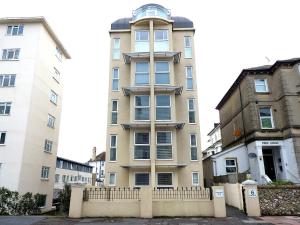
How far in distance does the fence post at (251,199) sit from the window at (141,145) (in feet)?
25.7

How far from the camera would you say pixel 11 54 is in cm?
2619

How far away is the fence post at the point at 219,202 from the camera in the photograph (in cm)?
1445

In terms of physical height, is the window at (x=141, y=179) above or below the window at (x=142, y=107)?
below

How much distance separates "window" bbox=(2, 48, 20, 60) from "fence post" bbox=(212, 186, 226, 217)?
2321cm

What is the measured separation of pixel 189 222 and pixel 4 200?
15.6m

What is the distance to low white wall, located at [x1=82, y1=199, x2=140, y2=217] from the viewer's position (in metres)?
14.6

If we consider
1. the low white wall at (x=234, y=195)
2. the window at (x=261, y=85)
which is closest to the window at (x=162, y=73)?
the window at (x=261, y=85)

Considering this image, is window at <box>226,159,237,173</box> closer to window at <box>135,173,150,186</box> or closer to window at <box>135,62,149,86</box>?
window at <box>135,173,150,186</box>

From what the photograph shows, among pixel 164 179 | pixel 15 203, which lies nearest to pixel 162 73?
pixel 164 179

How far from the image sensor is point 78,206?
14547 millimetres

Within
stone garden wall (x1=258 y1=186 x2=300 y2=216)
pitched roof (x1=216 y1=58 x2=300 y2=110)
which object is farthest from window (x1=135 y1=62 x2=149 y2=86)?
stone garden wall (x1=258 y1=186 x2=300 y2=216)

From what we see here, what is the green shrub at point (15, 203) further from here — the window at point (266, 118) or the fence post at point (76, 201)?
the window at point (266, 118)

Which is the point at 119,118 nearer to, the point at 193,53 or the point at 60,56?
the point at 193,53

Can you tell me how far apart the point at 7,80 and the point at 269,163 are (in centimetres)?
2691
